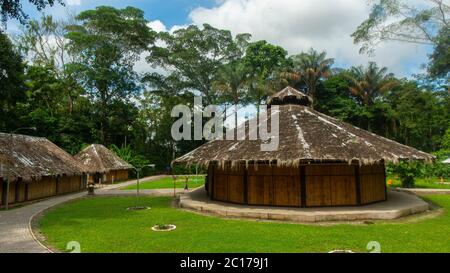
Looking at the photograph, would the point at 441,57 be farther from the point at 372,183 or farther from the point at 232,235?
the point at 232,235

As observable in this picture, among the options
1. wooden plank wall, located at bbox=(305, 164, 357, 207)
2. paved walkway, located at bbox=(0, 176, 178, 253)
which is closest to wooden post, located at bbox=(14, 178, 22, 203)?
paved walkway, located at bbox=(0, 176, 178, 253)

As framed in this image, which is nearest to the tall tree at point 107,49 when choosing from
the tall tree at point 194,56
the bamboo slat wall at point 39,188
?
the tall tree at point 194,56

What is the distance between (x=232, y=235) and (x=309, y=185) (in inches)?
200

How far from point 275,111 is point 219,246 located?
35.5ft

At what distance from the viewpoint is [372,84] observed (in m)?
40.9

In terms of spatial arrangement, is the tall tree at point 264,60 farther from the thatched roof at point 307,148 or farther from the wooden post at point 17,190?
the wooden post at point 17,190

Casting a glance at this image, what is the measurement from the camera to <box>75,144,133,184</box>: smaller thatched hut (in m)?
32.2

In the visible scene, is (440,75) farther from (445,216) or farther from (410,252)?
(410,252)

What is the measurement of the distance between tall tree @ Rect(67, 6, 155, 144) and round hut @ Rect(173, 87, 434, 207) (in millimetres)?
30529

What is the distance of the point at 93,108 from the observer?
43.1m

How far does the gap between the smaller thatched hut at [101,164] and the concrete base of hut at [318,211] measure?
20.3 metres

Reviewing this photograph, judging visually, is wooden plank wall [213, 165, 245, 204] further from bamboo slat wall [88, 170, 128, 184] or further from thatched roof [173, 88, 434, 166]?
bamboo slat wall [88, 170, 128, 184]

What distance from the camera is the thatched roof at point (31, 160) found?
18078 millimetres
